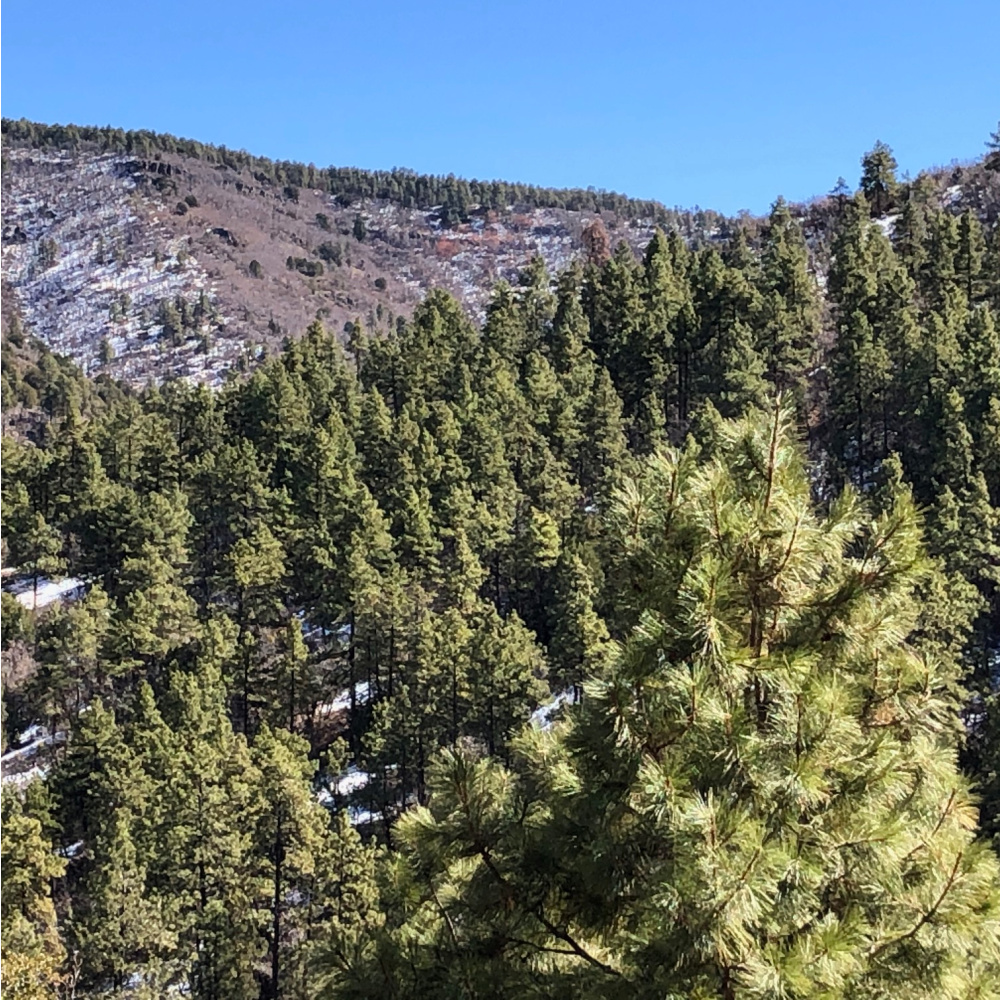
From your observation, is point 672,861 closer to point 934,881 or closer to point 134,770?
point 934,881

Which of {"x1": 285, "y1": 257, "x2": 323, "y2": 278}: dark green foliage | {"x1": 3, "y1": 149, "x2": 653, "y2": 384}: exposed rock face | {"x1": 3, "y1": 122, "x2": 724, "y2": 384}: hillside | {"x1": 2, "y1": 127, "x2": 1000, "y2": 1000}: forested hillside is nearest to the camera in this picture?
{"x1": 2, "y1": 127, "x2": 1000, "y2": 1000}: forested hillside

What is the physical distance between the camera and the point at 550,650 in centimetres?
3284

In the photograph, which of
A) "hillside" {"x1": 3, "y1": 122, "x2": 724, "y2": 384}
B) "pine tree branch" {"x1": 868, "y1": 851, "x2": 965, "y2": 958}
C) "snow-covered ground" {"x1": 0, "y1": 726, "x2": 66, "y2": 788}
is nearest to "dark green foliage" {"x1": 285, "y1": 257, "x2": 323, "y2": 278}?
"hillside" {"x1": 3, "y1": 122, "x2": 724, "y2": 384}

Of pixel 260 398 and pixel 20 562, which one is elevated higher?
pixel 260 398

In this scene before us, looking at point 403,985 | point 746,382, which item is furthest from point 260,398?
point 403,985

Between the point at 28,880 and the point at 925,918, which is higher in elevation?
the point at 925,918

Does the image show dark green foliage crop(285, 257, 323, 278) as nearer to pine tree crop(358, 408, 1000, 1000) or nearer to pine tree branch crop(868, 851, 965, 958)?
pine tree crop(358, 408, 1000, 1000)

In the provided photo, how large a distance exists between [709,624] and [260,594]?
117 ft

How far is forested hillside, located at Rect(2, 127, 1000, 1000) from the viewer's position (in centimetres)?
392

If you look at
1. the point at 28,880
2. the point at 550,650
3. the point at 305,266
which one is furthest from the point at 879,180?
the point at 305,266

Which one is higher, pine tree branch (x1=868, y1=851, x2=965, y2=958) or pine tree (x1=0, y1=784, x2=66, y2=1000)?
pine tree branch (x1=868, y1=851, x2=965, y2=958)

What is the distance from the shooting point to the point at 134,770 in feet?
90.7

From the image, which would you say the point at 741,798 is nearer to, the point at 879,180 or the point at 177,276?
the point at 879,180

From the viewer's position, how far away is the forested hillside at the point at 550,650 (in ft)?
12.9
